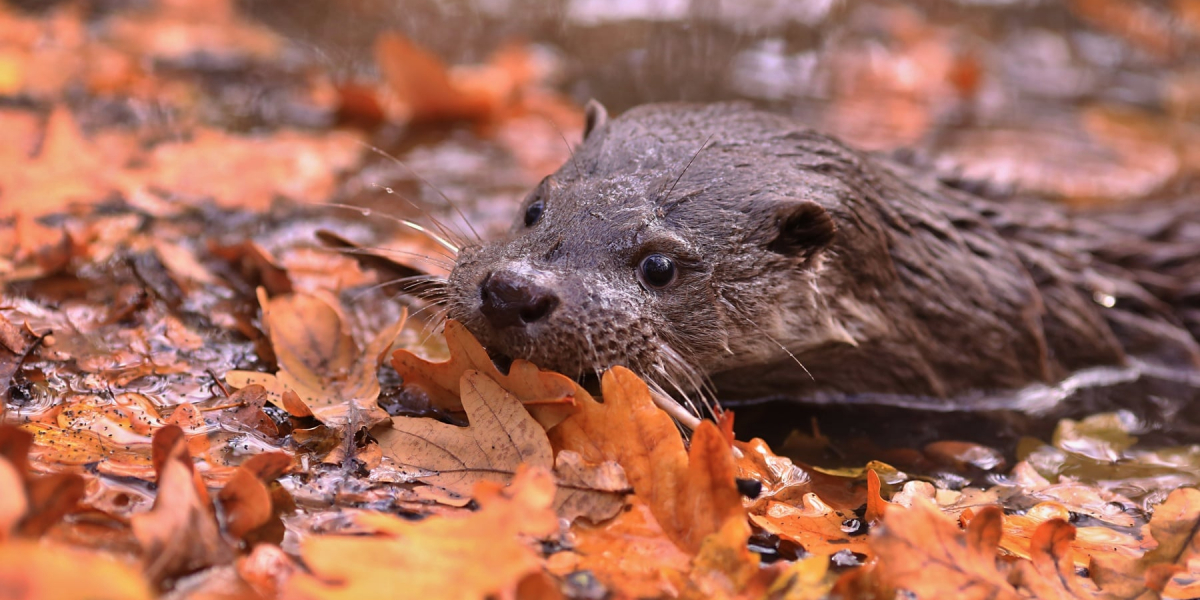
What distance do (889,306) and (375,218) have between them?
2401 mm

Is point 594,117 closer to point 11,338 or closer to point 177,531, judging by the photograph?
point 11,338

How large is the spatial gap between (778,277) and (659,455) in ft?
3.26

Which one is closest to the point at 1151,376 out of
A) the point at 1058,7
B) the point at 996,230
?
the point at 996,230

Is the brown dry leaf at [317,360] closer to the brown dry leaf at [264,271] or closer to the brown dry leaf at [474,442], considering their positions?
the brown dry leaf at [474,442]

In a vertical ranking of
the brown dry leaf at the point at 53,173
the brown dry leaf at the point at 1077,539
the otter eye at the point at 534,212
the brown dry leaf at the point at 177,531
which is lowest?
the brown dry leaf at the point at 1077,539

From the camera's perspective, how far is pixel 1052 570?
231cm

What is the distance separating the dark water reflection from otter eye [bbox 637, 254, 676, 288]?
1.91 m

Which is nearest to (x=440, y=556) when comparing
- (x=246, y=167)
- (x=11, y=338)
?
(x=11, y=338)

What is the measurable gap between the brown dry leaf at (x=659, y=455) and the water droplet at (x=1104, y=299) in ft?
7.93

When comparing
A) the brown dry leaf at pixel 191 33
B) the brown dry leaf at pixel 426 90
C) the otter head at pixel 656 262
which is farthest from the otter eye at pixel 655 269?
the brown dry leaf at pixel 191 33

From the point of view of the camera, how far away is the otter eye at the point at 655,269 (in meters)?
2.97

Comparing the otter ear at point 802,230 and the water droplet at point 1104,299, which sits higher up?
the otter ear at point 802,230

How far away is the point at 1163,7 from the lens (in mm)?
10406

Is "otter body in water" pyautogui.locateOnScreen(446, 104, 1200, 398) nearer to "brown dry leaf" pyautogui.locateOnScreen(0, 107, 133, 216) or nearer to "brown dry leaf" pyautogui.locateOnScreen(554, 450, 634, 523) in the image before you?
"brown dry leaf" pyautogui.locateOnScreen(554, 450, 634, 523)
